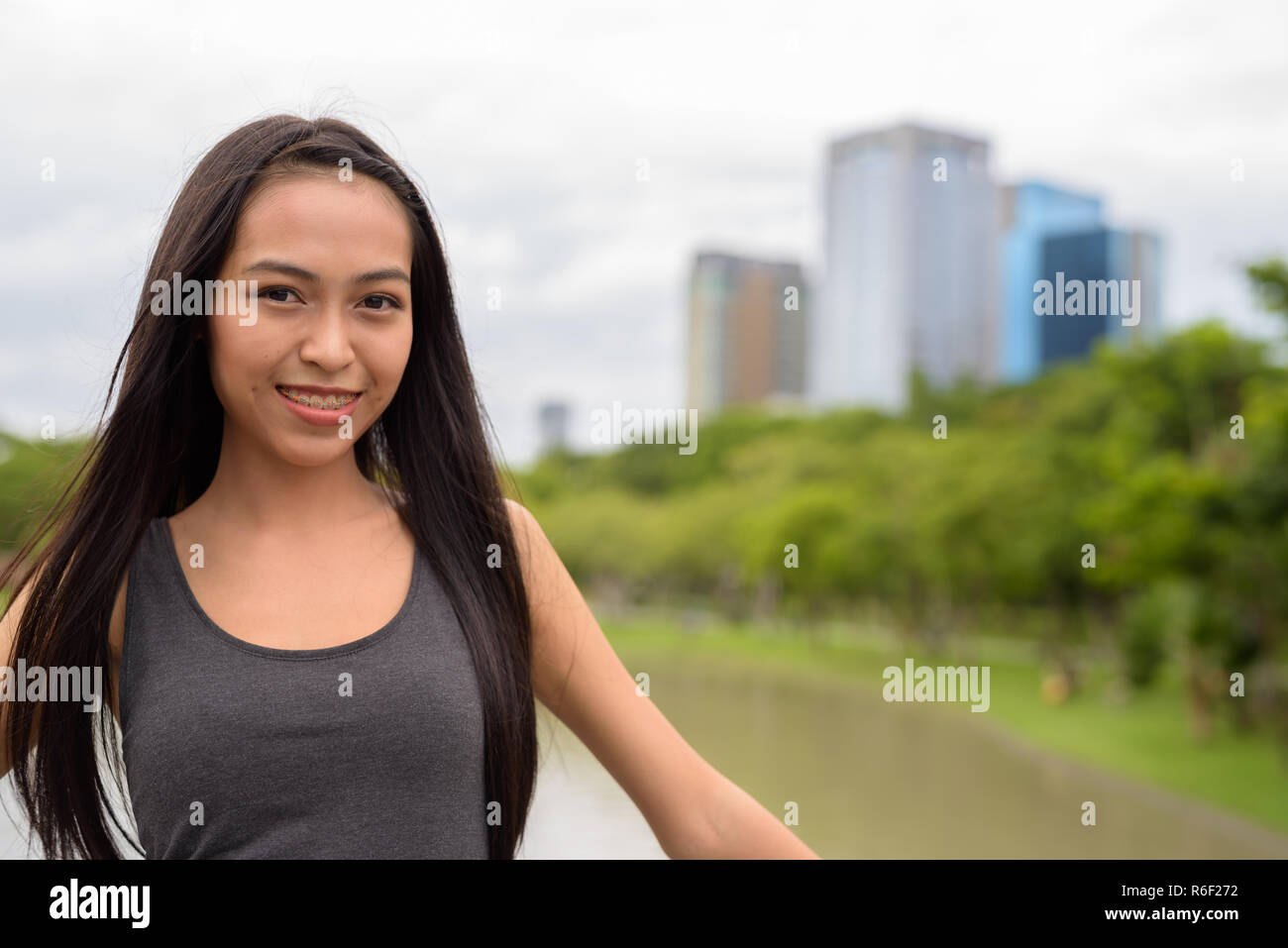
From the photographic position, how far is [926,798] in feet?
39.8

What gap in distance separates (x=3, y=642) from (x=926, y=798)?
11.8 metres

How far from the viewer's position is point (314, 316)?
1081 mm

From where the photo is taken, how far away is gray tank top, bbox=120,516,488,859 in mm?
1032

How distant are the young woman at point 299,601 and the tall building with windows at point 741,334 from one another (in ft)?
180

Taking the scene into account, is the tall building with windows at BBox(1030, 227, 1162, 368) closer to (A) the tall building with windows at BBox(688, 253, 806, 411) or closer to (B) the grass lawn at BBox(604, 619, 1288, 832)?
(A) the tall building with windows at BBox(688, 253, 806, 411)

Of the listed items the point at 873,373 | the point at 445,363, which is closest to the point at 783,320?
the point at 873,373

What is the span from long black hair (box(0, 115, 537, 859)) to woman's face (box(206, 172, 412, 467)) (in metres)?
0.03

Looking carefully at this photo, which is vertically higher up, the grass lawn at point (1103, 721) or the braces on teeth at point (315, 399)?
the braces on teeth at point (315, 399)

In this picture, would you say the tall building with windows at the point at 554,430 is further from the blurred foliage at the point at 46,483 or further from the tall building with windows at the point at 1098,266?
the blurred foliage at the point at 46,483

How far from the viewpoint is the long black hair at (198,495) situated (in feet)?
3.61

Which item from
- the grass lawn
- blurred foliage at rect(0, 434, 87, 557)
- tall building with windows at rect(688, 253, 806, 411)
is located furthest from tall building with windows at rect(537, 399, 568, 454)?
blurred foliage at rect(0, 434, 87, 557)

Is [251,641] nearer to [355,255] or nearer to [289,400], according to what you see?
[289,400]

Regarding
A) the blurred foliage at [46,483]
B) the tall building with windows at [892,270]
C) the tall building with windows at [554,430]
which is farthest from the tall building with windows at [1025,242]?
the blurred foliage at [46,483]
